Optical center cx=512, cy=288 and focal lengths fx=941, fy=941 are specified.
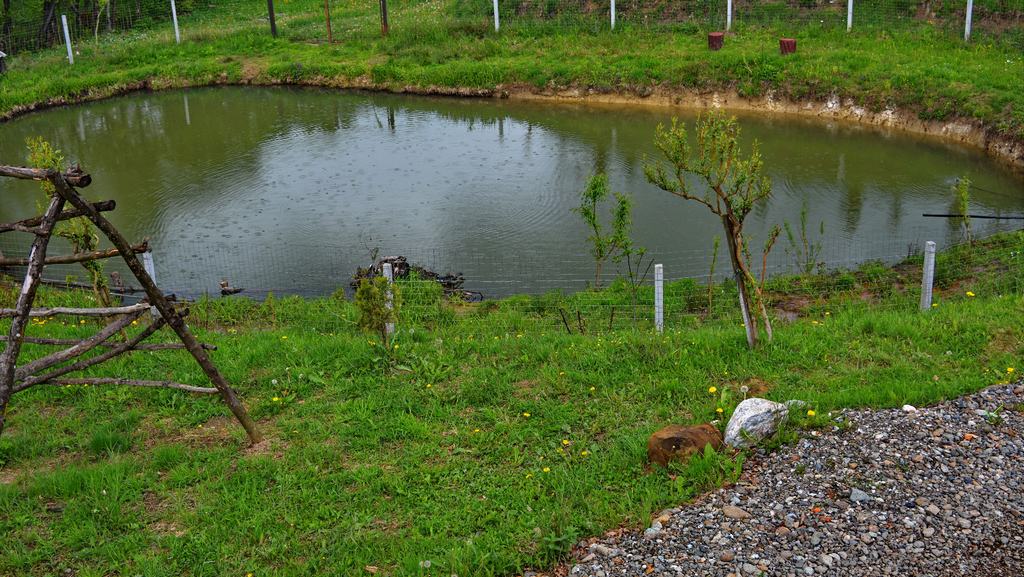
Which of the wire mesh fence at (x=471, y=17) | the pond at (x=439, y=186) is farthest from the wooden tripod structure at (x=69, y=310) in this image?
the wire mesh fence at (x=471, y=17)

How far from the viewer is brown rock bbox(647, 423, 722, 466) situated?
22.9 feet

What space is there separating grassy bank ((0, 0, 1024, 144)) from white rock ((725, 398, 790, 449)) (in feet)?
43.1

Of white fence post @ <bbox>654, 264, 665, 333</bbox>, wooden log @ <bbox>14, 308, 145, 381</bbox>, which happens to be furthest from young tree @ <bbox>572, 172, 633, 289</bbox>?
wooden log @ <bbox>14, 308, 145, 381</bbox>

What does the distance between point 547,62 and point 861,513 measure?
1980 centimetres

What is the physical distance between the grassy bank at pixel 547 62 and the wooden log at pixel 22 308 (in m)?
16.9

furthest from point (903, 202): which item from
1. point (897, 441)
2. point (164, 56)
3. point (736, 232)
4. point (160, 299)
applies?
point (164, 56)

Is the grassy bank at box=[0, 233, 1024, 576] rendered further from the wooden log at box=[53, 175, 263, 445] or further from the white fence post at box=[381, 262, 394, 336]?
the wooden log at box=[53, 175, 263, 445]

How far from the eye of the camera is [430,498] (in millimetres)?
6863

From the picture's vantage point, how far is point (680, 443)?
23.0ft

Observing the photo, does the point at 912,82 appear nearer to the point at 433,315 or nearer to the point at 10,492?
the point at 433,315

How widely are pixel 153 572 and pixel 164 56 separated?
25155 millimetres

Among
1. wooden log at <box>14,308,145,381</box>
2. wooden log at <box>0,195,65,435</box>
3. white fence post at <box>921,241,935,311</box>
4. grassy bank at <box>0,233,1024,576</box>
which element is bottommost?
grassy bank at <box>0,233,1024,576</box>

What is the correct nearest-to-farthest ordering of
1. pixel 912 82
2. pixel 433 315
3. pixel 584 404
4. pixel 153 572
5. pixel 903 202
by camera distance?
1. pixel 153 572
2. pixel 584 404
3. pixel 433 315
4. pixel 903 202
5. pixel 912 82

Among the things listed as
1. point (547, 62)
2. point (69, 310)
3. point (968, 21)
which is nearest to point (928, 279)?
point (69, 310)
